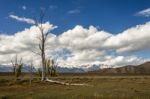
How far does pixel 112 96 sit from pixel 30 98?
798 centimetres

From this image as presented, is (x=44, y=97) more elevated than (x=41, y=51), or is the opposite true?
(x=41, y=51)

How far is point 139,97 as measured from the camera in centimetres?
3156

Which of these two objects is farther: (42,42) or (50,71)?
(50,71)

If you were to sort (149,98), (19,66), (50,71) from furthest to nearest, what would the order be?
(50,71) < (19,66) < (149,98)

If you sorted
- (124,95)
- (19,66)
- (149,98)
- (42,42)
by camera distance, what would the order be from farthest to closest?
1. (19,66)
2. (42,42)
3. (124,95)
4. (149,98)

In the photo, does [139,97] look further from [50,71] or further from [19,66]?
[50,71]

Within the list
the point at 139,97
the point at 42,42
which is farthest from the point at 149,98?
the point at 42,42

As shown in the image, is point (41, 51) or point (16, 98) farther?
point (41, 51)

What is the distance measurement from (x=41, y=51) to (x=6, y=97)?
3432 cm

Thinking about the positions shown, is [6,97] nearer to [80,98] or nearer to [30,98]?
[30,98]

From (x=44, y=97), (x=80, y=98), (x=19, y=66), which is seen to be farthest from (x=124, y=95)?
(x=19, y=66)

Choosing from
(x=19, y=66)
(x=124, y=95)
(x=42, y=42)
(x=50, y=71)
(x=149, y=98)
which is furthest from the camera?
(x=50, y=71)

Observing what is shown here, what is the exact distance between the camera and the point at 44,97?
32.8m

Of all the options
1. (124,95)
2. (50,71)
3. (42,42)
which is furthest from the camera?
(50,71)
